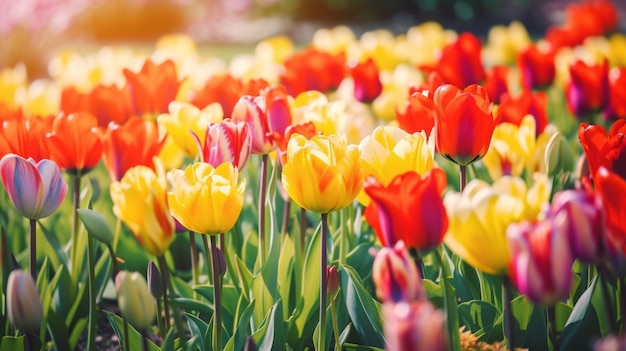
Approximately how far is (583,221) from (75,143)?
141 cm

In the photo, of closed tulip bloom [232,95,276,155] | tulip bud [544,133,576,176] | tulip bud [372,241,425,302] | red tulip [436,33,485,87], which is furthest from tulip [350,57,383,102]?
tulip bud [372,241,425,302]

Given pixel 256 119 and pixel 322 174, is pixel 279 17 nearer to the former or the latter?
pixel 256 119

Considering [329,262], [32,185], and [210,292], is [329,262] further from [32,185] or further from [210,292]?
[32,185]

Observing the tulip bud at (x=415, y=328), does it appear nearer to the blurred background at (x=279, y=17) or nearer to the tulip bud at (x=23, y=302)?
the tulip bud at (x=23, y=302)

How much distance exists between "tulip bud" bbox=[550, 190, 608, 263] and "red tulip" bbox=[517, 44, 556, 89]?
94.2 inches

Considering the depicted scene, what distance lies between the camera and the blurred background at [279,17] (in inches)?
434

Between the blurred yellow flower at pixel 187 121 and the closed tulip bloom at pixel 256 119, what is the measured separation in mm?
162

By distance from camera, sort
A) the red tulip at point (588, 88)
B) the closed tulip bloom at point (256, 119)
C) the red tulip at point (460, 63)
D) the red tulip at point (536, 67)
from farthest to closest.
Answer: the red tulip at point (536, 67), the red tulip at point (460, 63), the red tulip at point (588, 88), the closed tulip bloom at point (256, 119)

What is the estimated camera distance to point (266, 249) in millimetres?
2127

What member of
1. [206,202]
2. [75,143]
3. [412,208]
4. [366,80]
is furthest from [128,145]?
[366,80]

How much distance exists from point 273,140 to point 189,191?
51cm

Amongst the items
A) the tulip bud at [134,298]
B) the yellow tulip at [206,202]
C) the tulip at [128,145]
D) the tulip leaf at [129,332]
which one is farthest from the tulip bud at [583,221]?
the tulip at [128,145]

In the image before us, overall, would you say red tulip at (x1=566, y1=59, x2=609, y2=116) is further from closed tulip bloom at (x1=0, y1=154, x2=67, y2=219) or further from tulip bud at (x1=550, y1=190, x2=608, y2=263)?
closed tulip bloom at (x1=0, y1=154, x2=67, y2=219)

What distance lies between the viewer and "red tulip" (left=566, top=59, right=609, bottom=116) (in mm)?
2811
